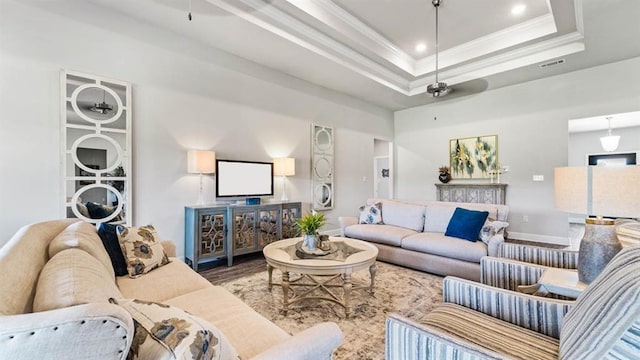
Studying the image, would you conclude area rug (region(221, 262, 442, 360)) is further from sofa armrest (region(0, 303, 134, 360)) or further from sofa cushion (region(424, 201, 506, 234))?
sofa armrest (region(0, 303, 134, 360))

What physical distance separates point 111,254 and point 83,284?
1376mm

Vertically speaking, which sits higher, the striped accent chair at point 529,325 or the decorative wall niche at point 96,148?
the decorative wall niche at point 96,148

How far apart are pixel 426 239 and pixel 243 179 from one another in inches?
108

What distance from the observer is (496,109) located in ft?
18.4

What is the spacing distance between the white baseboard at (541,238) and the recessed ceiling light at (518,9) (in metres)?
3.86

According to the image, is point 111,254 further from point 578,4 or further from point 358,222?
point 578,4

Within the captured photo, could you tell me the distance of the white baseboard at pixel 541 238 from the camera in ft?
15.8

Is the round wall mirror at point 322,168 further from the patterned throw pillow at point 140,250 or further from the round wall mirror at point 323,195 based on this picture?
the patterned throw pillow at point 140,250

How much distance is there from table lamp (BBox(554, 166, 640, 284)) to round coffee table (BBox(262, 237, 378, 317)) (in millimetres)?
1411

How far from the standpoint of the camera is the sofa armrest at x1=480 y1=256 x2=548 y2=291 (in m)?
1.84

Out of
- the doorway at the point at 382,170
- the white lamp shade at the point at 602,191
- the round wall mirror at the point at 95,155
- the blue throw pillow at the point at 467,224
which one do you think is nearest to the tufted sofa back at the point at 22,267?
the round wall mirror at the point at 95,155

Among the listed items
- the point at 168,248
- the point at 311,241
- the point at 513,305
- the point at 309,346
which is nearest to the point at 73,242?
the point at 168,248

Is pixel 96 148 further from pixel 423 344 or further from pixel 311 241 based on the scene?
pixel 423 344

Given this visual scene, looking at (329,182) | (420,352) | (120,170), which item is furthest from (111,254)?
(329,182)
